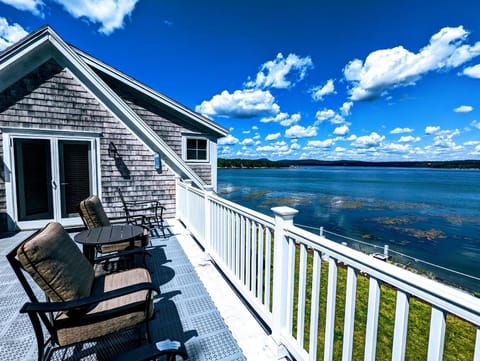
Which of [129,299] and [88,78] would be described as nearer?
[129,299]

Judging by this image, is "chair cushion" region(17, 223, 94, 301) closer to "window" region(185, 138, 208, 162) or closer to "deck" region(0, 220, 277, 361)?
"deck" region(0, 220, 277, 361)

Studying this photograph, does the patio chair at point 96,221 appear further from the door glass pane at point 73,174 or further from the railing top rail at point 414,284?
the railing top rail at point 414,284

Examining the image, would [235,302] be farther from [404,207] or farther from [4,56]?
[404,207]

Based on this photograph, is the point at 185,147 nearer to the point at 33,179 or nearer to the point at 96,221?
the point at 33,179

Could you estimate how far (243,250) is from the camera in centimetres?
250

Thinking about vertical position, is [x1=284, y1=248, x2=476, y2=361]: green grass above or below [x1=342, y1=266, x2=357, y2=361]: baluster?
below

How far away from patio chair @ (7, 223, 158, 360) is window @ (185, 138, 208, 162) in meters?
6.22

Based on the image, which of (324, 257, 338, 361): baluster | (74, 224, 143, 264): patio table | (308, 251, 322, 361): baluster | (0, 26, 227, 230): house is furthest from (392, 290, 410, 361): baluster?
(0, 26, 227, 230): house

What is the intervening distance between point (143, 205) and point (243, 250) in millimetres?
4070

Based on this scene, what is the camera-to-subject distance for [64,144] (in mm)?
5172

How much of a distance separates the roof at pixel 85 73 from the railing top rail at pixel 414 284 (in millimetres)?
5187

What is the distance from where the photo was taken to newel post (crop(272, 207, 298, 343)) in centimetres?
180

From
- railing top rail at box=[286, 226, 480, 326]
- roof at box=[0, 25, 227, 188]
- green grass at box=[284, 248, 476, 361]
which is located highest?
roof at box=[0, 25, 227, 188]

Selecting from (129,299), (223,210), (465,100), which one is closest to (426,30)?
(223,210)
